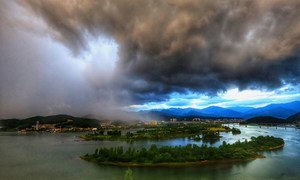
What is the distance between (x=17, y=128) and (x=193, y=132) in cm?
6980

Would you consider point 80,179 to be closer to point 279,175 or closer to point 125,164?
point 125,164

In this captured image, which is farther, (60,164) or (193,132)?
(193,132)

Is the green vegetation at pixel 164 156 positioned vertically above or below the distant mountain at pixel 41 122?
below

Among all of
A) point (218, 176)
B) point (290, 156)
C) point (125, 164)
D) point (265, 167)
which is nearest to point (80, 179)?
point (125, 164)

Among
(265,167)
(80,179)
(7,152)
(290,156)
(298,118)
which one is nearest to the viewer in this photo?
(80,179)

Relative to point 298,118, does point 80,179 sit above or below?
below

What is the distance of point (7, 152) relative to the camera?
40344 millimetres

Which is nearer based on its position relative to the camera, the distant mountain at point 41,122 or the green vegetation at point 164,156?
the green vegetation at point 164,156

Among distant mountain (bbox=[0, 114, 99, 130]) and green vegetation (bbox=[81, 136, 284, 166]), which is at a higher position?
distant mountain (bbox=[0, 114, 99, 130])

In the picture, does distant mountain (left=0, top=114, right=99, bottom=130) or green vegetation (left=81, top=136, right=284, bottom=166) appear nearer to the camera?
green vegetation (left=81, top=136, right=284, bottom=166)

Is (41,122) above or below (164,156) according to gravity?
above

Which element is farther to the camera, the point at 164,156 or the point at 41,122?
the point at 41,122

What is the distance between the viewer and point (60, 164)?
1203 inches

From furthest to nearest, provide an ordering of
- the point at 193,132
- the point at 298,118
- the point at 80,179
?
the point at 298,118 → the point at 193,132 → the point at 80,179
